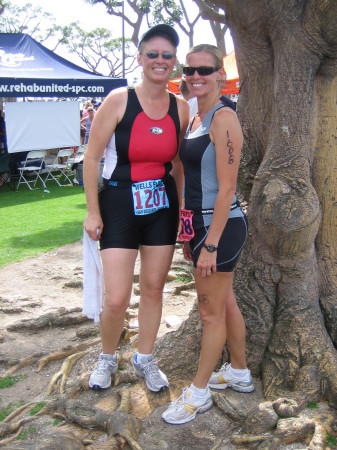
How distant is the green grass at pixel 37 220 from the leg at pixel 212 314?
4.69 metres

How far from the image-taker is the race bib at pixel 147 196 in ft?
10.8

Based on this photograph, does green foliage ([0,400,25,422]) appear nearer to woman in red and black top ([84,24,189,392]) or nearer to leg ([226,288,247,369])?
woman in red and black top ([84,24,189,392])

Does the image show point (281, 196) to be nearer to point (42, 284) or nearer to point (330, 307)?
point (330, 307)

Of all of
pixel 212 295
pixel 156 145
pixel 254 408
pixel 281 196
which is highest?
pixel 156 145

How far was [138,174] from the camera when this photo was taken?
3.28 metres

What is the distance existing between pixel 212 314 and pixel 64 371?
1424mm

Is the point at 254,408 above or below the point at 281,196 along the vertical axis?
below

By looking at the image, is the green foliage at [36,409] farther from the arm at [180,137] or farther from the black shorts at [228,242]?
the arm at [180,137]

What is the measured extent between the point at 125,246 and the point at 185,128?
32.1 inches

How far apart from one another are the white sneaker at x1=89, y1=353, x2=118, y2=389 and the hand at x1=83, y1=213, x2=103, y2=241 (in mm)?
860

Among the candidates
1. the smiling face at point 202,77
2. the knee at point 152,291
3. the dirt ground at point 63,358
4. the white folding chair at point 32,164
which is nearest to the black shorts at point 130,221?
the knee at point 152,291

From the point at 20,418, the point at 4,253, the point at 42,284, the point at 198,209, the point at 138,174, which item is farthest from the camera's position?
the point at 4,253

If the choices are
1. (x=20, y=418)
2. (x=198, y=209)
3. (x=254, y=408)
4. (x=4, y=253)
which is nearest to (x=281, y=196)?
(x=198, y=209)

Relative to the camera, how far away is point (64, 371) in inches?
158
